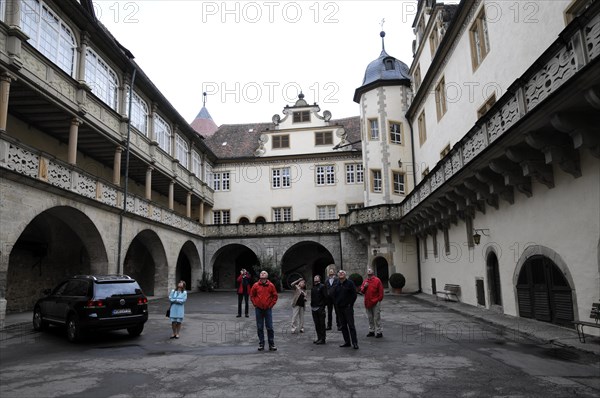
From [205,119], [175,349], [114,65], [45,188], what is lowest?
[175,349]

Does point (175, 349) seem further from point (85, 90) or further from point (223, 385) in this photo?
point (85, 90)

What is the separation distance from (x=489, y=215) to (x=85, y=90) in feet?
51.6

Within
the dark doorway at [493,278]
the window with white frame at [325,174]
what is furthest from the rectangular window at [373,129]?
the dark doorway at [493,278]

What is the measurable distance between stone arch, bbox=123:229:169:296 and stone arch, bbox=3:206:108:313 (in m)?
4.18

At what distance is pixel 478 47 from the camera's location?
1662cm

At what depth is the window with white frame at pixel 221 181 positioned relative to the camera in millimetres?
37844

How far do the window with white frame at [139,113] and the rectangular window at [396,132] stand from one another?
49.8ft

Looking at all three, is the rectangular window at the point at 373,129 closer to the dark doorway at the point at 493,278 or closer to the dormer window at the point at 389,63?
the dormer window at the point at 389,63

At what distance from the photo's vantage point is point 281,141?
37625 mm

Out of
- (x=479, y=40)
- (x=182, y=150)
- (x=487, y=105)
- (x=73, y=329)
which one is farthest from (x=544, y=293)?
(x=182, y=150)

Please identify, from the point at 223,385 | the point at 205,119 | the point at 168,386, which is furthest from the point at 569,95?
the point at 205,119

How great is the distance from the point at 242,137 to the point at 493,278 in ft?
95.2

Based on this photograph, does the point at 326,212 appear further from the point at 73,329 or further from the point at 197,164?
the point at 73,329

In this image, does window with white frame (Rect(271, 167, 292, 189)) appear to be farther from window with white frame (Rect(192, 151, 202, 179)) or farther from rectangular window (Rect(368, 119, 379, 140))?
rectangular window (Rect(368, 119, 379, 140))
